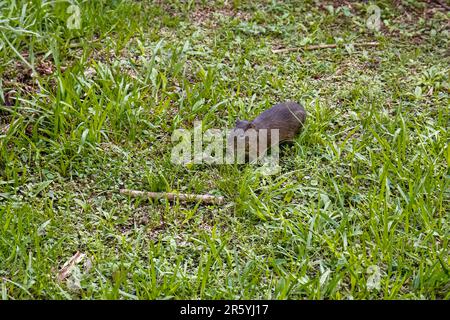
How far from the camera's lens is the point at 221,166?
3867 mm

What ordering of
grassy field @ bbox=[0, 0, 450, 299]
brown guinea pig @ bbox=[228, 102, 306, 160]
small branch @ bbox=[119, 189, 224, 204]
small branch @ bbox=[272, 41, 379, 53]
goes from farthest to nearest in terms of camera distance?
1. small branch @ bbox=[272, 41, 379, 53]
2. brown guinea pig @ bbox=[228, 102, 306, 160]
3. small branch @ bbox=[119, 189, 224, 204]
4. grassy field @ bbox=[0, 0, 450, 299]

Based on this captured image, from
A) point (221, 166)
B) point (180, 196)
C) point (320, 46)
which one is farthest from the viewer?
point (320, 46)

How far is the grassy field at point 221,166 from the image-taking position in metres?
3.14

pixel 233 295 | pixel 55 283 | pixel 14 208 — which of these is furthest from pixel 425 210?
pixel 14 208

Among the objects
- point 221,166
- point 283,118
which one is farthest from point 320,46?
point 221,166

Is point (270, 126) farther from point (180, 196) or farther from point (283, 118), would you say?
point (180, 196)

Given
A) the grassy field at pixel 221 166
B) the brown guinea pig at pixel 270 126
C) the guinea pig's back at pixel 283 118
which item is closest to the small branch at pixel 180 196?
the grassy field at pixel 221 166

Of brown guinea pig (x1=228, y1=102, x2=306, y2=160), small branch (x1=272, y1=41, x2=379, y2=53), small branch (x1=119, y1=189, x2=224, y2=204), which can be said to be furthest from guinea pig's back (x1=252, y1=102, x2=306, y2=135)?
small branch (x1=272, y1=41, x2=379, y2=53)

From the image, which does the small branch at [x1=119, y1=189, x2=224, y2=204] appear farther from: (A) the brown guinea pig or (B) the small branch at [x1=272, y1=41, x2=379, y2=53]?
(B) the small branch at [x1=272, y1=41, x2=379, y2=53]

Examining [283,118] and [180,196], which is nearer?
[180,196]

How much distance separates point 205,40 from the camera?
5.15 m

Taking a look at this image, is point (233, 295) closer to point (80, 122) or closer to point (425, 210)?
point (425, 210)

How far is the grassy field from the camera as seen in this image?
10.3 feet

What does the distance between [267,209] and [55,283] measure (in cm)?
124
